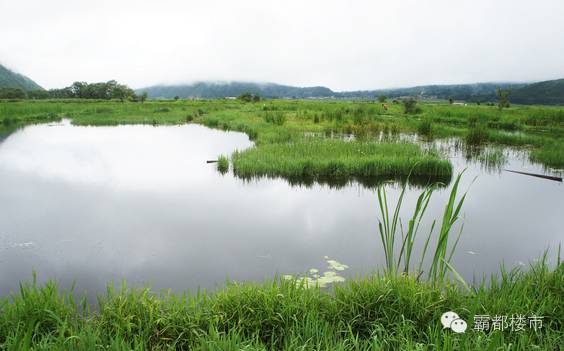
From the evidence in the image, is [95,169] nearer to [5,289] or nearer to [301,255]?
[5,289]

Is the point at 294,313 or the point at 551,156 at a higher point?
the point at 551,156

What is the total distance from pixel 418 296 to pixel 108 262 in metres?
4.07

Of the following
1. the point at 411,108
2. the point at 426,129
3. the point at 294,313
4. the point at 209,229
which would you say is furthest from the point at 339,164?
the point at 411,108

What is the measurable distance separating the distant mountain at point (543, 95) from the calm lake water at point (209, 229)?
7993 cm

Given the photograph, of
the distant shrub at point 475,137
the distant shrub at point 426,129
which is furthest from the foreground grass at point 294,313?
the distant shrub at point 426,129

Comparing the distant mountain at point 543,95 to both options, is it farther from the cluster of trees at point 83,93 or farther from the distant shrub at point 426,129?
the cluster of trees at point 83,93

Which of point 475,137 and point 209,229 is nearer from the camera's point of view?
point 209,229

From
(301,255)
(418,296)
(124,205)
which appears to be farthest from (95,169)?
(418,296)

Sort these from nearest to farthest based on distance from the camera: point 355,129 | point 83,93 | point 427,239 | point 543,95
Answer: point 427,239
point 355,129
point 83,93
point 543,95

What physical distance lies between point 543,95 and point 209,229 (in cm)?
9756

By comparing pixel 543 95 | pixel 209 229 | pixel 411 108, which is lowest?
pixel 209 229

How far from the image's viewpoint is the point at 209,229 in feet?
20.8

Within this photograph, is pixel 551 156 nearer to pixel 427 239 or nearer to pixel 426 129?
pixel 426 129

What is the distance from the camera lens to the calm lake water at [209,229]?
4852 mm
